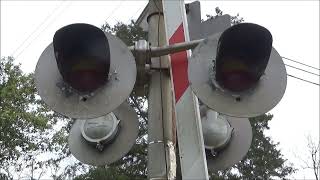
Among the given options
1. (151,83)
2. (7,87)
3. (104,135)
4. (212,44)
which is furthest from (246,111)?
(7,87)

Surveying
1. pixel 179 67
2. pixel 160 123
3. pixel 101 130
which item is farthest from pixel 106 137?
pixel 179 67

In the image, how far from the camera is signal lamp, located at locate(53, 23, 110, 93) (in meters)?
2.59

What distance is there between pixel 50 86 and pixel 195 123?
802 mm

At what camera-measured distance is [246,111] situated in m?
2.45

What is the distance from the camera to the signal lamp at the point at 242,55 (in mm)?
2512

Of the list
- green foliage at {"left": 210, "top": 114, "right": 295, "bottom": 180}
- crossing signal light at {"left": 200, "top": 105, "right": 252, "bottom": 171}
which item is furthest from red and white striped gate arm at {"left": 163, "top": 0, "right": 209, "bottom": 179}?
green foliage at {"left": 210, "top": 114, "right": 295, "bottom": 180}

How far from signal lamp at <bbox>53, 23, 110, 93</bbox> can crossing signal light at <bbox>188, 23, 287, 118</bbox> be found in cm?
48

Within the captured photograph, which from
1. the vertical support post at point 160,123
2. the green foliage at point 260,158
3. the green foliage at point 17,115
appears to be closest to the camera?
the vertical support post at point 160,123

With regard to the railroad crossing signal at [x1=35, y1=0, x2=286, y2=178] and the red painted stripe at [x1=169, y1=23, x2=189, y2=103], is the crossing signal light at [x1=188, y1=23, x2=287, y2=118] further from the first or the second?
the red painted stripe at [x1=169, y1=23, x2=189, y2=103]

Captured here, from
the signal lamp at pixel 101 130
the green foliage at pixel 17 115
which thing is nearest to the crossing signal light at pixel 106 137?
the signal lamp at pixel 101 130

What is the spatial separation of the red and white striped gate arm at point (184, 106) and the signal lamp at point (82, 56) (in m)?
0.47

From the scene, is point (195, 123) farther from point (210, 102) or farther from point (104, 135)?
point (104, 135)

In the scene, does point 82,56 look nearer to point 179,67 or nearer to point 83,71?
point 83,71

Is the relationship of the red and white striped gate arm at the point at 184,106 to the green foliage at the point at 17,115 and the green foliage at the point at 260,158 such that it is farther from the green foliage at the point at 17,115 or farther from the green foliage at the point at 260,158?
the green foliage at the point at 260,158
